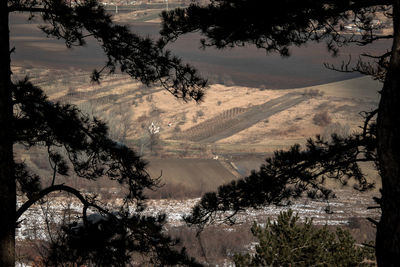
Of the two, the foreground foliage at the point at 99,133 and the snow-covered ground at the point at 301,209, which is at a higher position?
Answer: the foreground foliage at the point at 99,133

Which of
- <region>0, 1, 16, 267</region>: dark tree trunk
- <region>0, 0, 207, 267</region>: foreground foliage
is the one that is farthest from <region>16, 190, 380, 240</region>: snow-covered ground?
<region>0, 1, 16, 267</region>: dark tree trunk

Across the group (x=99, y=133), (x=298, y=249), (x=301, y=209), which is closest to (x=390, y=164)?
(x=99, y=133)

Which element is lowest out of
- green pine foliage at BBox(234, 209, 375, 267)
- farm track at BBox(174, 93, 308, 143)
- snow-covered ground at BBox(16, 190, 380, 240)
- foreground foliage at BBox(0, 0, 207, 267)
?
farm track at BBox(174, 93, 308, 143)

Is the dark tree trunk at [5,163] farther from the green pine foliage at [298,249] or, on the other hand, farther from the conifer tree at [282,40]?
the green pine foliage at [298,249]

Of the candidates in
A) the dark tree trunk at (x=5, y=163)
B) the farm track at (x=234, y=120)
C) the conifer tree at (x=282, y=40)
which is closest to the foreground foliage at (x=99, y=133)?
the dark tree trunk at (x=5, y=163)

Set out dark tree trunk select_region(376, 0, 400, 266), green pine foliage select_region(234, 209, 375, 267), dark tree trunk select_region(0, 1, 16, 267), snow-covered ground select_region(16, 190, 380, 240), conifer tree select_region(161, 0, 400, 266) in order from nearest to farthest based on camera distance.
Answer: dark tree trunk select_region(376, 0, 400, 266)
dark tree trunk select_region(0, 1, 16, 267)
conifer tree select_region(161, 0, 400, 266)
green pine foliage select_region(234, 209, 375, 267)
snow-covered ground select_region(16, 190, 380, 240)

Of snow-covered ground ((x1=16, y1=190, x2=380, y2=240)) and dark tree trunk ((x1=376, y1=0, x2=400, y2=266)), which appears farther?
snow-covered ground ((x1=16, y1=190, x2=380, y2=240))

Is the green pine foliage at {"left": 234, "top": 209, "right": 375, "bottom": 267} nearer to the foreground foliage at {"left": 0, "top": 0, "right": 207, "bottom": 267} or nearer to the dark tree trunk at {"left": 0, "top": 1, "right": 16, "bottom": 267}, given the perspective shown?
the foreground foliage at {"left": 0, "top": 0, "right": 207, "bottom": 267}
